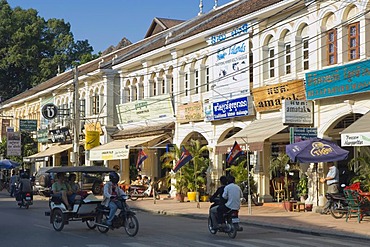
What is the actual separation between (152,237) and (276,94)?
1136cm

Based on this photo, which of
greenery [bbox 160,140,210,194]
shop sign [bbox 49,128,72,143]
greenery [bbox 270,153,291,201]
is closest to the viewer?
greenery [bbox 270,153,291,201]

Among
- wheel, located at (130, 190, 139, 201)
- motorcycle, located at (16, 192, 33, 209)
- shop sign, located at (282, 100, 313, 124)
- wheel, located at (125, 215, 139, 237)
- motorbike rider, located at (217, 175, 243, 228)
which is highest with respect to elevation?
shop sign, located at (282, 100, 313, 124)

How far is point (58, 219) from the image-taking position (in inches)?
701

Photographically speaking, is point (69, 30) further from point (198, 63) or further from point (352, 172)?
point (352, 172)

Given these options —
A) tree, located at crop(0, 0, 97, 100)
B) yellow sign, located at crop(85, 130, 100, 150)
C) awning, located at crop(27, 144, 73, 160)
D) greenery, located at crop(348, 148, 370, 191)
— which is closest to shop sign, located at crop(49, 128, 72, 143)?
awning, located at crop(27, 144, 73, 160)

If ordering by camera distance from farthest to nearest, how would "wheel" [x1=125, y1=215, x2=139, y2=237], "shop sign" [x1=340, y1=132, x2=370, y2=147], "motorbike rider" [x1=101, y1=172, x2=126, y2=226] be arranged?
"shop sign" [x1=340, y1=132, x2=370, y2=147] → "motorbike rider" [x1=101, y1=172, x2=126, y2=226] → "wheel" [x1=125, y1=215, x2=139, y2=237]

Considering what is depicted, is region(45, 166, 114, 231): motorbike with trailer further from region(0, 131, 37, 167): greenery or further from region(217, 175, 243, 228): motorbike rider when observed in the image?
region(0, 131, 37, 167): greenery

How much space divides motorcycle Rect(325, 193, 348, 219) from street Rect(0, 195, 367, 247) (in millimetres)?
2984

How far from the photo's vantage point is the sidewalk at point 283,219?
17984 millimetres

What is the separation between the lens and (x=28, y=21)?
74938 millimetres

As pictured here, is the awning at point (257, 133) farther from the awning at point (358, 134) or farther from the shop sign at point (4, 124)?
the shop sign at point (4, 124)

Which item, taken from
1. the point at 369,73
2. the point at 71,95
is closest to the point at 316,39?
the point at 369,73

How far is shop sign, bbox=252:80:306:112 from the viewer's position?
974 inches

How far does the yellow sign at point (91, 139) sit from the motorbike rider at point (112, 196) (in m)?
24.5
